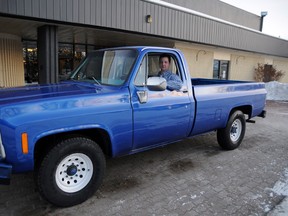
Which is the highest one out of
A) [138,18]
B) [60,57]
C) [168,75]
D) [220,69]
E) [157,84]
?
[138,18]

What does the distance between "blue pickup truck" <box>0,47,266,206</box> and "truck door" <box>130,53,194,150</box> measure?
0.01 m

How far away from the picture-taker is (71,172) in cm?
317

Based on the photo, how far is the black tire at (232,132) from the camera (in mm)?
5230

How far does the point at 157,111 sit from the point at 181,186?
1.19 meters

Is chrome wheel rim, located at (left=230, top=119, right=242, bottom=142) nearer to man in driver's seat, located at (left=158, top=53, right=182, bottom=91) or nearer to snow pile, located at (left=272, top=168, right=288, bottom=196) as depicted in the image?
snow pile, located at (left=272, top=168, right=288, bottom=196)

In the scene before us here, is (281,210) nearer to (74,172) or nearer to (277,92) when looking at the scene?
(74,172)

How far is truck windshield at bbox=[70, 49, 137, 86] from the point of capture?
3709 mm

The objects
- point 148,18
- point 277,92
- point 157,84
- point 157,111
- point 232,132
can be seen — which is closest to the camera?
point 157,84

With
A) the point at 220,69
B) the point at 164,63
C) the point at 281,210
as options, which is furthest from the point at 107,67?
the point at 220,69

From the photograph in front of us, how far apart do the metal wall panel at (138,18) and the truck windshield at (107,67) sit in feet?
11.8

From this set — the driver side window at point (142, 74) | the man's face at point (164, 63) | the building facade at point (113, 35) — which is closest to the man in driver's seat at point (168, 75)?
the man's face at point (164, 63)

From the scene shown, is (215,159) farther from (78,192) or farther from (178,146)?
(78,192)

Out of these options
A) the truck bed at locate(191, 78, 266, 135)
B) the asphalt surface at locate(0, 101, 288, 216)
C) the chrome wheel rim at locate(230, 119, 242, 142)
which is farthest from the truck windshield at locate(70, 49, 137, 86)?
the chrome wheel rim at locate(230, 119, 242, 142)

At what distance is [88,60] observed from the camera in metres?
4.41
